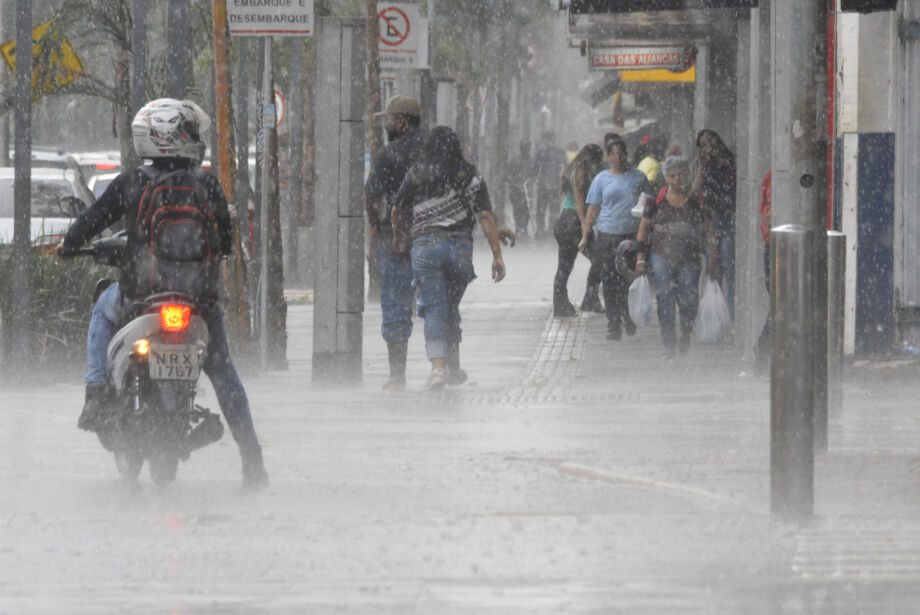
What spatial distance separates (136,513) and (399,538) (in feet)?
4.06

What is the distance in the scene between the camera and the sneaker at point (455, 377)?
11.9m

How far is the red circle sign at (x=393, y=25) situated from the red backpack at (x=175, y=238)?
13007 mm

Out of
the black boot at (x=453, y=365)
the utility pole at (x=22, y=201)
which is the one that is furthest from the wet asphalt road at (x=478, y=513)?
the utility pole at (x=22, y=201)

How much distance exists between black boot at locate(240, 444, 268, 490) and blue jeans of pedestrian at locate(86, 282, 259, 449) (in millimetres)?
24

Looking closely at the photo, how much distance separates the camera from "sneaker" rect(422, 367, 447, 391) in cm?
1162

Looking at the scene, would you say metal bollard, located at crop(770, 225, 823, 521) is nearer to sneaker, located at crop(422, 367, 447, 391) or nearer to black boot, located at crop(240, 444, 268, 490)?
black boot, located at crop(240, 444, 268, 490)

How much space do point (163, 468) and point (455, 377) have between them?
4.28m

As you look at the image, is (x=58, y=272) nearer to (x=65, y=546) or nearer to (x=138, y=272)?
(x=138, y=272)

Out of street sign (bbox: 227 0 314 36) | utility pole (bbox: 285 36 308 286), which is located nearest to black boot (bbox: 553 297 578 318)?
street sign (bbox: 227 0 314 36)

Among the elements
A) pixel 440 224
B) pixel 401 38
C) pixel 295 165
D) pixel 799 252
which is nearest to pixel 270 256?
pixel 440 224

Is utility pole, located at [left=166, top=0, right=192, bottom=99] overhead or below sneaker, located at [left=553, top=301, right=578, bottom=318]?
overhead

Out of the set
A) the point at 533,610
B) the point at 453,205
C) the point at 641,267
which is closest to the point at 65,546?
the point at 533,610

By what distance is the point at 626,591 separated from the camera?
5.78 m

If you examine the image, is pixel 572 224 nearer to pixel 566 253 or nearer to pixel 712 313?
pixel 566 253
